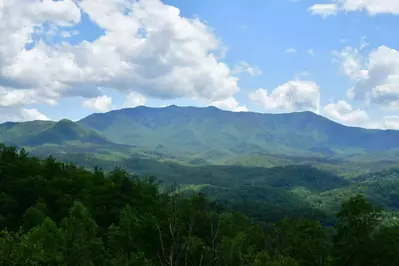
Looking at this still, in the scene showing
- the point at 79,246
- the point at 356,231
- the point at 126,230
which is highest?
the point at 356,231

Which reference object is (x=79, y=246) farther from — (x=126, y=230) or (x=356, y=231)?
(x=356, y=231)

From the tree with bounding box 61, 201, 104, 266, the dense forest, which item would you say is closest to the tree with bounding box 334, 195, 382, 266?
the dense forest

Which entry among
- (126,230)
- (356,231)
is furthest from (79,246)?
(356,231)

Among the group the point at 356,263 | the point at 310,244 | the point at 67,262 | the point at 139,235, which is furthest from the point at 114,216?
the point at 356,263

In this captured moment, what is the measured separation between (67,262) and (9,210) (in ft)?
124

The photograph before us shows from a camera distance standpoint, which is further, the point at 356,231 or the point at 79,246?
the point at 356,231

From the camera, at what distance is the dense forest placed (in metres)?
63.5

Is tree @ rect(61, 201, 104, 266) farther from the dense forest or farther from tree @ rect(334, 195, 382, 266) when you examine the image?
tree @ rect(334, 195, 382, 266)

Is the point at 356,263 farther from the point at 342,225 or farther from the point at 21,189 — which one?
the point at 21,189

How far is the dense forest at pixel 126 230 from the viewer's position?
63.5 m

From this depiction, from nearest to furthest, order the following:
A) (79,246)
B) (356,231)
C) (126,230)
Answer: (79,246), (356,231), (126,230)

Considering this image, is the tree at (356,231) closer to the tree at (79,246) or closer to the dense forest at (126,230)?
the dense forest at (126,230)

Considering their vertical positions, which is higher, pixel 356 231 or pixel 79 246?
pixel 356 231

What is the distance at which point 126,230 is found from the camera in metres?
85.4
